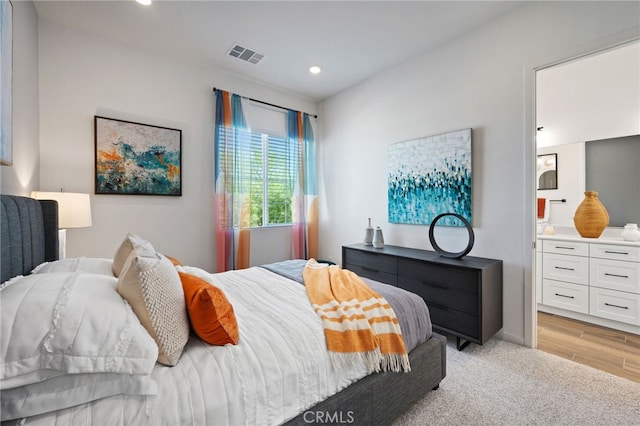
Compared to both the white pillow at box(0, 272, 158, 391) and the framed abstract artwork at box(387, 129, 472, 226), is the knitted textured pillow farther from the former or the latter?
the framed abstract artwork at box(387, 129, 472, 226)

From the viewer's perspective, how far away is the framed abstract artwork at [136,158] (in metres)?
2.78

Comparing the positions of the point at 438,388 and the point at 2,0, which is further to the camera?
the point at 438,388

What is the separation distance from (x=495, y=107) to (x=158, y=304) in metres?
3.01

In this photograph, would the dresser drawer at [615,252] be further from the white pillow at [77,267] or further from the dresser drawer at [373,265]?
the white pillow at [77,267]

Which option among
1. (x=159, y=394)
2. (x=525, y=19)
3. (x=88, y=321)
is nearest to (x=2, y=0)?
(x=88, y=321)

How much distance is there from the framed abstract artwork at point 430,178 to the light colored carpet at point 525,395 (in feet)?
4.23

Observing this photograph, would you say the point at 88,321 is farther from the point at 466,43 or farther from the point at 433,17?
the point at 466,43

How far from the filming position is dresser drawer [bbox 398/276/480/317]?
2299 millimetres

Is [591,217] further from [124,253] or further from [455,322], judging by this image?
[124,253]

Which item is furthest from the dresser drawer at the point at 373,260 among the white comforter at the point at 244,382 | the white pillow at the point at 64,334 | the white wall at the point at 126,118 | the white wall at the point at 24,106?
the white wall at the point at 24,106

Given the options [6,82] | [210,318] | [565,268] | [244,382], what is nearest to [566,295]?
[565,268]

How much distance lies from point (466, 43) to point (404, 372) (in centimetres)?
300

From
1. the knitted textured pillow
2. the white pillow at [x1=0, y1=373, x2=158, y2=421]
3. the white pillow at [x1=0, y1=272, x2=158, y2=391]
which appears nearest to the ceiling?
the knitted textured pillow

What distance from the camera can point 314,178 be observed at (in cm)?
438
